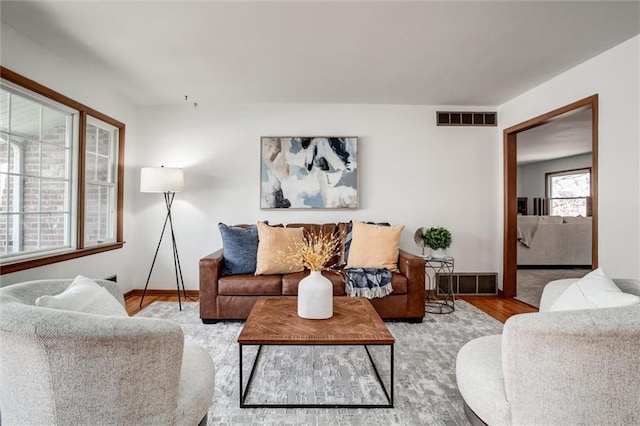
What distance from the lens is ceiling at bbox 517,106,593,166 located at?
493cm

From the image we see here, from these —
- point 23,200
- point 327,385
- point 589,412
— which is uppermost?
point 23,200

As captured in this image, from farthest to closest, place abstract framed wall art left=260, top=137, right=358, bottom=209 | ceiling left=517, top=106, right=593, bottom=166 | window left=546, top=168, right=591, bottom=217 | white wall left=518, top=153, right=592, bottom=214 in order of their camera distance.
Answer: white wall left=518, top=153, right=592, bottom=214
window left=546, top=168, right=591, bottom=217
ceiling left=517, top=106, right=593, bottom=166
abstract framed wall art left=260, top=137, right=358, bottom=209

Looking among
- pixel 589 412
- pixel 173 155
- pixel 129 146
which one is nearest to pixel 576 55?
pixel 589 412

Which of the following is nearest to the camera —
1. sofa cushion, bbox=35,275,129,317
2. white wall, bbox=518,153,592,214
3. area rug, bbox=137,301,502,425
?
sofa cushion, bbox=35,275,129,317

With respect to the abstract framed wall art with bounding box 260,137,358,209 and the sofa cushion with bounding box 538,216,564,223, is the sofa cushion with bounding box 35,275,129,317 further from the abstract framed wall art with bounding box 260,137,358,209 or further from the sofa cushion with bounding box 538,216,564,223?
the sofa cushion with bounding box 538,216,564,223

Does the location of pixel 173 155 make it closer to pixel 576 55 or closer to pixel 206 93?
pixel 206 93

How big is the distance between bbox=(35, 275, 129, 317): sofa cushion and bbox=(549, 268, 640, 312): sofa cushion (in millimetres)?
2105

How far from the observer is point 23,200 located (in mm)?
2686

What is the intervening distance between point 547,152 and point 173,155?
7.86 m

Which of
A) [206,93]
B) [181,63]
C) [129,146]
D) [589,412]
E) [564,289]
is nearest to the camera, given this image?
[589,412]

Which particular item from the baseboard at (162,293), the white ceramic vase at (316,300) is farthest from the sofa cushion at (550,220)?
the baseboard at (162,293)

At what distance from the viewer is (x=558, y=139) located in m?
6.07

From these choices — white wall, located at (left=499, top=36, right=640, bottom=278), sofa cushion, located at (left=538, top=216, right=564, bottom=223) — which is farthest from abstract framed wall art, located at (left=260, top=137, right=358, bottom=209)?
sofa cushion, located at (left=538, top=216, right=564, bottom=223)

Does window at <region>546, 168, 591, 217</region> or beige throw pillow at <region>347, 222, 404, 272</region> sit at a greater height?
window at <region>546, 168, 591, 217</region>
